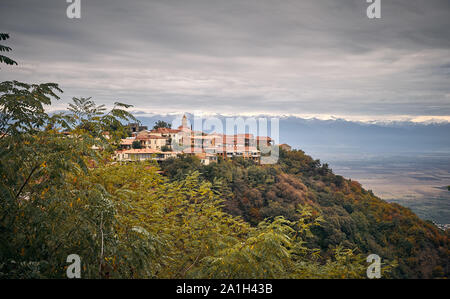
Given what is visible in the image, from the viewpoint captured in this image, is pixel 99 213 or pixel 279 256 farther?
pixel 279 256

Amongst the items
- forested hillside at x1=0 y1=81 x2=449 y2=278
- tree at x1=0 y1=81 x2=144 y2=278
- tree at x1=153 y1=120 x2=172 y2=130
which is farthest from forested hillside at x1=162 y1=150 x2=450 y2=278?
tree at x1=153 y1=120 x2=172 y2=130

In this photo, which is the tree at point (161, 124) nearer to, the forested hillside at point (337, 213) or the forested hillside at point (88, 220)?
the forested hillside at point (337, 213)

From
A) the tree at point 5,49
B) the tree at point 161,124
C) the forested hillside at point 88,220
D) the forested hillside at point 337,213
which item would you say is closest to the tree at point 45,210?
the forested hillside at point 88,220

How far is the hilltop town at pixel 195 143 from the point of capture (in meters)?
40.8

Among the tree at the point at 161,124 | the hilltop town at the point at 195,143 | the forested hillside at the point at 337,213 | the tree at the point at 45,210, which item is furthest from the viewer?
the tree at the point at 161,124

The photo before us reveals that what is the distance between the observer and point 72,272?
368cm

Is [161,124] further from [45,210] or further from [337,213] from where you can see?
[45,210]

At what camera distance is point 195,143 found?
52250mm

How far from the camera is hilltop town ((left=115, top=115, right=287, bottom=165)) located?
134 feet

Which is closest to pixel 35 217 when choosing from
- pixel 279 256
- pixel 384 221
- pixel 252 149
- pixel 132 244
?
pixel 132 244

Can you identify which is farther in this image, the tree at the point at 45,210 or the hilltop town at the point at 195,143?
the hilltop town at the point at 195,143

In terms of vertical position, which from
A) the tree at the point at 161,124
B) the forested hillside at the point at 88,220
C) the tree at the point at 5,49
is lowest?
the forested hillside at the point at 88,220
